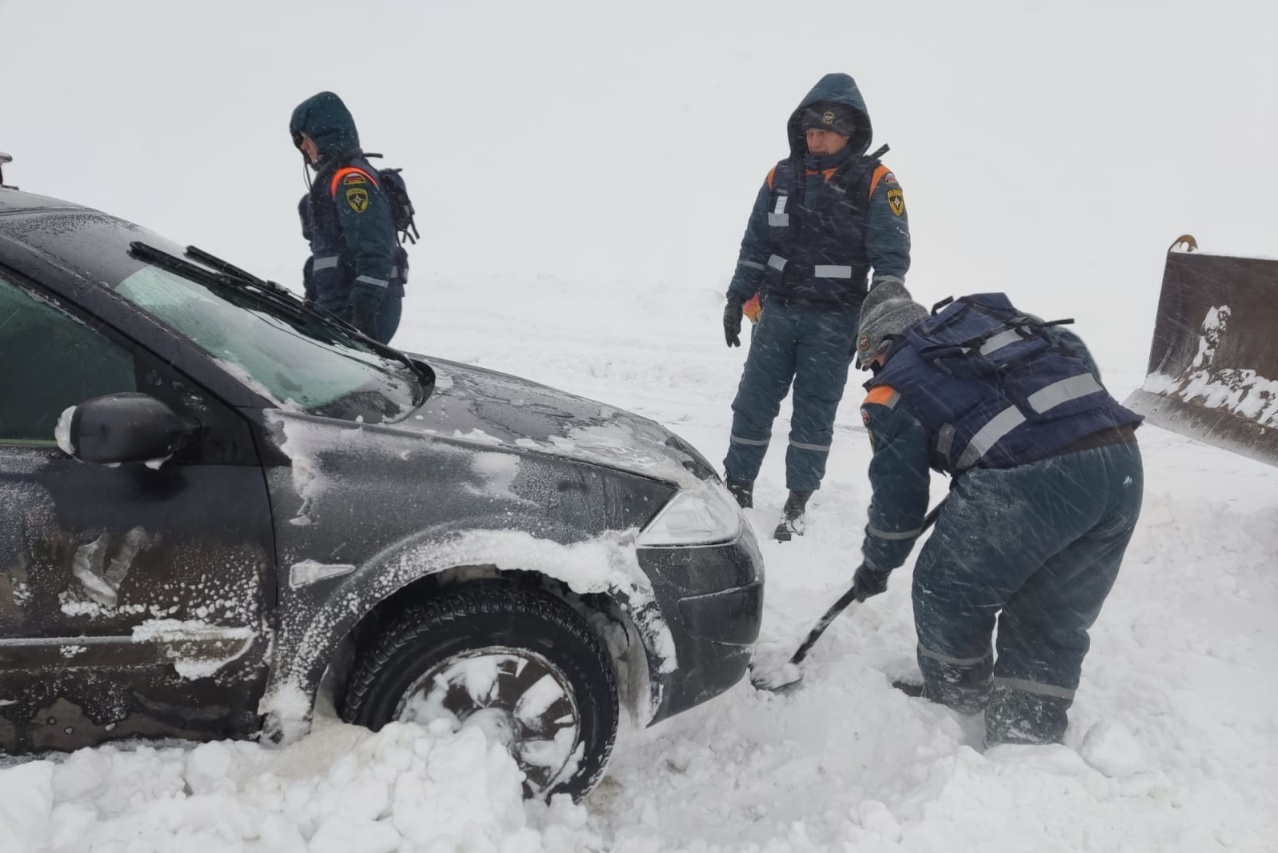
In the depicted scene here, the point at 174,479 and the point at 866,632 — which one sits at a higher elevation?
the point at 174,479

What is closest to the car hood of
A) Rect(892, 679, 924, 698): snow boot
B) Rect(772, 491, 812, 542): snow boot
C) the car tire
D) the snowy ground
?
the car tire

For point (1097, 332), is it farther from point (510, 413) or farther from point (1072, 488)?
point (510, 413)

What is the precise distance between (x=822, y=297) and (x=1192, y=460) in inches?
122

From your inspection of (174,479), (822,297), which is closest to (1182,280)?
(822,297)

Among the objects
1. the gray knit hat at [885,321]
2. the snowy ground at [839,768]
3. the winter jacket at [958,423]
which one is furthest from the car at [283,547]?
the gray knit hat at [885,321]

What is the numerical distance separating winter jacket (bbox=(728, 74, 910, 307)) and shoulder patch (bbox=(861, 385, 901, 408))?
1558 millimetres

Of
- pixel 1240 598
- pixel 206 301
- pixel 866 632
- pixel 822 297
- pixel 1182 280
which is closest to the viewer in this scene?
pixel 206 301

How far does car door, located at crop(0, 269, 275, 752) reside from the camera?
1775mm

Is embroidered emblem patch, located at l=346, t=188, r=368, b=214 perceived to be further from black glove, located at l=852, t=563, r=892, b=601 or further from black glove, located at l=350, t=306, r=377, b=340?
black glove, located at l=852, t=563, r=892, b=601

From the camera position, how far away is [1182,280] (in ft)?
14.5

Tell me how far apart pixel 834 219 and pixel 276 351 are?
2816 mm

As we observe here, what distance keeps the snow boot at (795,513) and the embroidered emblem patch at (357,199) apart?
2688 mm

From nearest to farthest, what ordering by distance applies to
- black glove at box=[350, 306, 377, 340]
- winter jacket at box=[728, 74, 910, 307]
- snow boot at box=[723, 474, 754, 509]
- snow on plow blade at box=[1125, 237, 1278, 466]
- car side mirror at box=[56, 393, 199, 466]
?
car side mirror at box=[56, 393, 199, 466]
snow on plow blade at box=[1125, 237, 1278, 466]
winter jacket at box=[728, 74, 910, 307]
black glove at box=[350, 306, 377, 340]
snow boot at box=[723, 474, 754, 509]

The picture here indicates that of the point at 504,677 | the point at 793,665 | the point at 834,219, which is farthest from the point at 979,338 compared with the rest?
the point at 834,219
